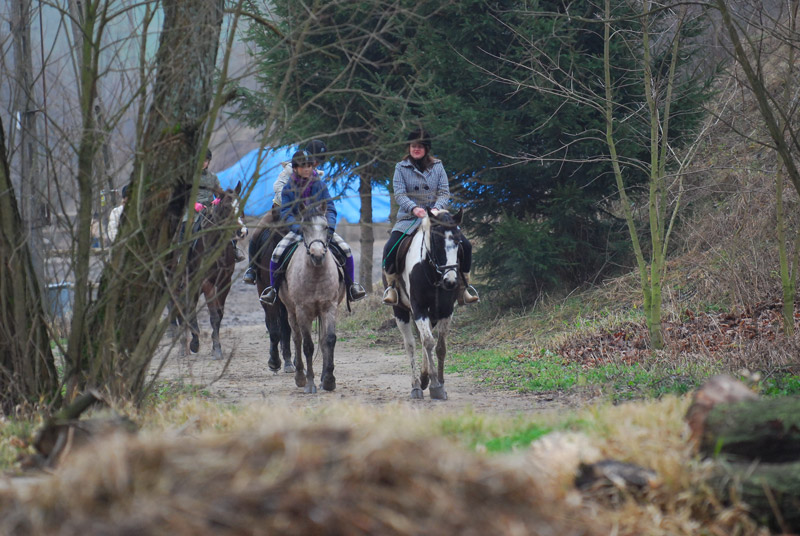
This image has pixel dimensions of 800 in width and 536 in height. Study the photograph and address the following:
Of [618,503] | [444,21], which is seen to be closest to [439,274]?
[618,503]

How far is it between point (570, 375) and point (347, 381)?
2.89 meters

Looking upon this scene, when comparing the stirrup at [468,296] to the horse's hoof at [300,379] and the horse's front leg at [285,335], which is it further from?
the horse's front leg at [285,335]

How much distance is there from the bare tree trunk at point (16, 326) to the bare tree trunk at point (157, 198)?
419mm

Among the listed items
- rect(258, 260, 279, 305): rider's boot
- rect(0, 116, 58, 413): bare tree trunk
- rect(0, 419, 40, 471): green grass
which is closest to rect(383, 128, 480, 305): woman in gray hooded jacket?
rect(258, 260, 279, 305): rider's boot

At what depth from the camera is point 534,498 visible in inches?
148

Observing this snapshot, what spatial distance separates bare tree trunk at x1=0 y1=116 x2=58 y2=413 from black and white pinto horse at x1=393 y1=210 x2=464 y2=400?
155 inches

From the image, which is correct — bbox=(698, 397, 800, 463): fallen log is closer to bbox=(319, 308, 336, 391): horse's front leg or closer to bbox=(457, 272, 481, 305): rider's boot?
bbox=(457, 272, 481, 305): rider's boot

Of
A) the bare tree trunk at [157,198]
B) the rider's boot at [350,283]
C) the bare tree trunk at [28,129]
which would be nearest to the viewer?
the bare tree trunk at [157,198]

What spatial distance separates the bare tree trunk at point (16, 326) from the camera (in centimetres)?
731

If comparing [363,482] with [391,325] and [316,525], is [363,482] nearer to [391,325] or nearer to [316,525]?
[316,525]

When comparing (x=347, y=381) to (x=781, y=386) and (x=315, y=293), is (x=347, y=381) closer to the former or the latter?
(x=315, y=293)

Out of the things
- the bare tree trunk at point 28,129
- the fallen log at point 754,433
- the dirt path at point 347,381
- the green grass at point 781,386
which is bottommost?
the dirt path at point 347,381

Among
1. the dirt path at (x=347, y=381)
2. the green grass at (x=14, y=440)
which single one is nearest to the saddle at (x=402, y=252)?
the dirt path at (x=347, y=381)

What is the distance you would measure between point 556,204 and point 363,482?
1329 centimetres
